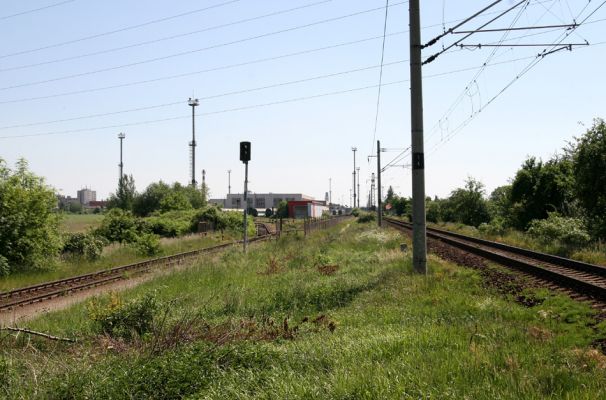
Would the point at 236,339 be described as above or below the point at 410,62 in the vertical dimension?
below

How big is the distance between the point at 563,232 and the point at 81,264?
75.1 ft

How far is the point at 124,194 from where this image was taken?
8719 cm

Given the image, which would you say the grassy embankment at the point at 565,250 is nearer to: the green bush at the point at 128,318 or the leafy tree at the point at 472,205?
the green bush at the point at 128,318

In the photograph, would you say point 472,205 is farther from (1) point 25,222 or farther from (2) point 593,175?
(1) point 25,222

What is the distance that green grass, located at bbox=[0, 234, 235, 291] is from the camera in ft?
63.5

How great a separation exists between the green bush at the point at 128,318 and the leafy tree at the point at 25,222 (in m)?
12.7

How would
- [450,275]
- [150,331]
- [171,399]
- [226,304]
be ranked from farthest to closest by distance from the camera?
[450,275] → [226,304] → [150,331] → [171,399]

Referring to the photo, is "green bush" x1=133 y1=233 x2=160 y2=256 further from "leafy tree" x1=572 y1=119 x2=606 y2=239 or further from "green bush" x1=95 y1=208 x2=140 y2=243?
"leafy tree" x1=572 y1=119 x2=606 y2=239

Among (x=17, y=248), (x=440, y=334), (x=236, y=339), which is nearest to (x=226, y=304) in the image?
(x=236, y=339)

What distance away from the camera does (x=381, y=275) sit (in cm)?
1385

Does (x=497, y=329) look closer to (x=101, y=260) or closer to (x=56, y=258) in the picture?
(x=56, y=258)

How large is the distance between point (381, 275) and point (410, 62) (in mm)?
5922

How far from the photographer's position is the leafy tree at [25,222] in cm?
1986

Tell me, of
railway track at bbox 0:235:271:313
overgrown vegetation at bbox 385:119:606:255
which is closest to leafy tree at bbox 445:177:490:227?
overgrown vegetation at bbox 385:119:606:255
